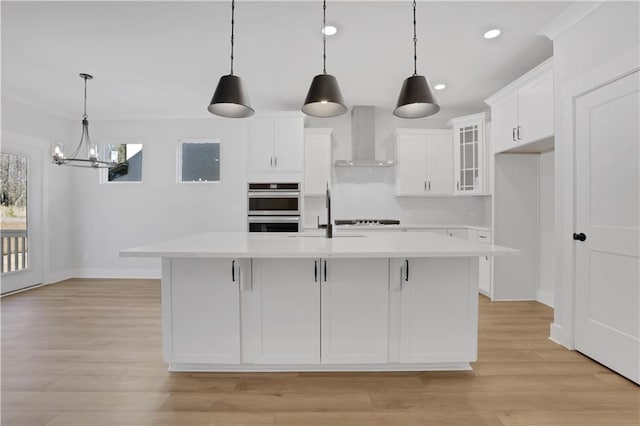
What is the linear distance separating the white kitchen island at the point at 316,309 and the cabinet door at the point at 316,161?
2.81 m

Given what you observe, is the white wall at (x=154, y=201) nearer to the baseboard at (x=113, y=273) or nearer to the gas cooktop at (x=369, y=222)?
the baseboard at (x=113, y=273)

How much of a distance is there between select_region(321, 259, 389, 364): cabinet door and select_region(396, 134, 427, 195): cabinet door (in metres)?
3.07

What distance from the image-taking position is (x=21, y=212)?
4.73 m

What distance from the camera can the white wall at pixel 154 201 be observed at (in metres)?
5.49

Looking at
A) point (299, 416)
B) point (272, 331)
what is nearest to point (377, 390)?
point (299, 416)

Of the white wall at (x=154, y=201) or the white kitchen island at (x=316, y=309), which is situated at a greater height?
the white wall at (x=154, y=201)

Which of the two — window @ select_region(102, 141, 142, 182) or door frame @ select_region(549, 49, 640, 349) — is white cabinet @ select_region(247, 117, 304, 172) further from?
door frame @ select_region(549, 49, 640, 349)

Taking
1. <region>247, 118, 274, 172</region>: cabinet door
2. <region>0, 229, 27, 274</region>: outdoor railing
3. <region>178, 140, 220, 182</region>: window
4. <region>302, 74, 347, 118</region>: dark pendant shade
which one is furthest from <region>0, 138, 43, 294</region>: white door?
<region>302, 74, 347, 118</region>: dark pendant shade

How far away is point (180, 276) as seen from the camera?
2.21 metres

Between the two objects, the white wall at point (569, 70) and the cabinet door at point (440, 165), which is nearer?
the white wall at point (569, 70)

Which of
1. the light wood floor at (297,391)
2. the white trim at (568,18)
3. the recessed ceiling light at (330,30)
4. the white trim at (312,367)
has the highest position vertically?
the recessed ceiling light at (330,30)

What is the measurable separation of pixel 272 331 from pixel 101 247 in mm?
4691

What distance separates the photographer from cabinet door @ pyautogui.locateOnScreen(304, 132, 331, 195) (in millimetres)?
4953

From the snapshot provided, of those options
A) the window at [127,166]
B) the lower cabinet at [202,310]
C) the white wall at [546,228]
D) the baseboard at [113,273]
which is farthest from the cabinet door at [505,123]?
the baseboard at [113,273]
